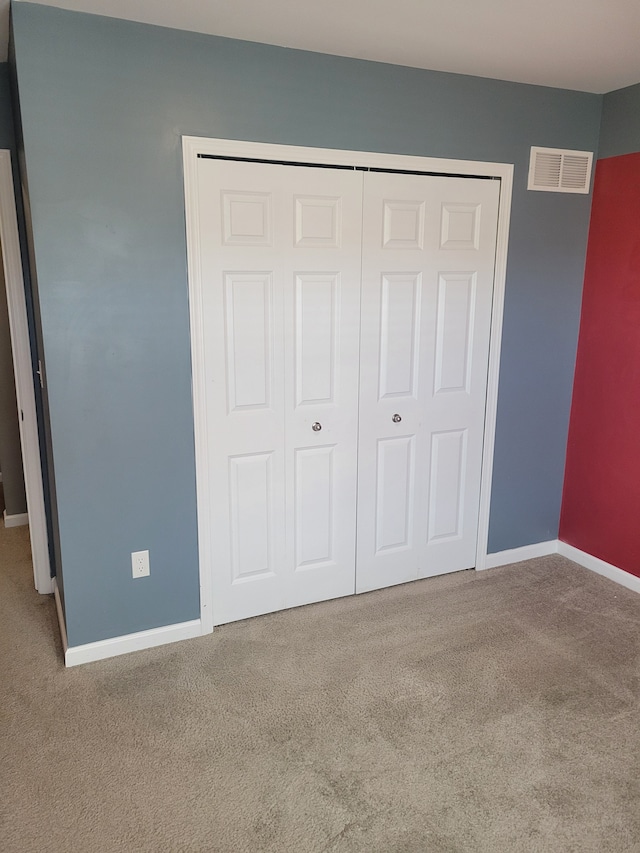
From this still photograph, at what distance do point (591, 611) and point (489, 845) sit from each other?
59.3 inches

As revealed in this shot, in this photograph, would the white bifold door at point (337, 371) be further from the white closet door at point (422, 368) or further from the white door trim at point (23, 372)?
the white door trim at point (23, 372)

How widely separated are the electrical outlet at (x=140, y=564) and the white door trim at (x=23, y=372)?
0.71 meters

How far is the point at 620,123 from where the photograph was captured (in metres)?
2.92

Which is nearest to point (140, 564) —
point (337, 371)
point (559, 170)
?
point (337, 371)

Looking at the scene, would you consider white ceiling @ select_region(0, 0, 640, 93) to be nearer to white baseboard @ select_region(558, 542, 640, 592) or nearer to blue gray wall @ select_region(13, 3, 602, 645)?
blue gray wall @ select_region(13, 3, 602, 645)

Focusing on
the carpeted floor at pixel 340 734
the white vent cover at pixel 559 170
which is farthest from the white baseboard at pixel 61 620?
the white vent cover at pixel 559 170

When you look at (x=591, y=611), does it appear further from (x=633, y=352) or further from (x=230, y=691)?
(x=230, y=691)

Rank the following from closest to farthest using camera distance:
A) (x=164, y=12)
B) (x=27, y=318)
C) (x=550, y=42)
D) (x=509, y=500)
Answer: (x=164, y=12) < (x=550, y=42) < (x=27, y=318) < (x=509, y=500)

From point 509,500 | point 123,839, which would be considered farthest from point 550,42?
point 123,839

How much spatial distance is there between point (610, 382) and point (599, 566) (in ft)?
3.26

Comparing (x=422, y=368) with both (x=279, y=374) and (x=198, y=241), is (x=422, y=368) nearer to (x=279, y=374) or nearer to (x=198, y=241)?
(x=279, y=374)

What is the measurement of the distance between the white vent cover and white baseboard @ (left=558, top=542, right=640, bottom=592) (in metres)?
1.93

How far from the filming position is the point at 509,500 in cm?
330

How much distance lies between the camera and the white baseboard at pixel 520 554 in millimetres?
3338
